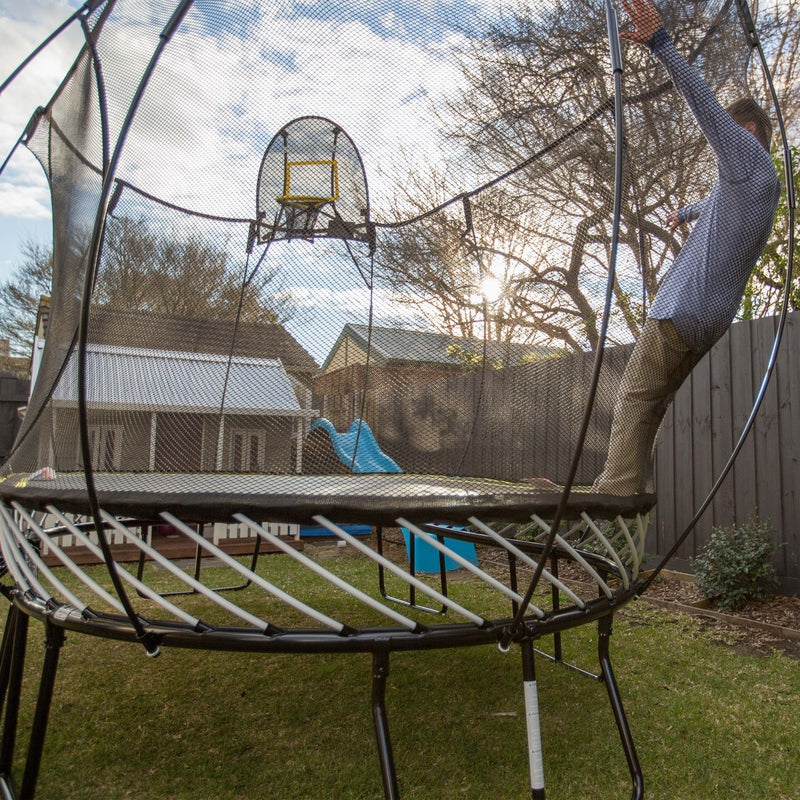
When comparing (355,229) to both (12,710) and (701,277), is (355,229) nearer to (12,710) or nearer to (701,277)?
(701,277)

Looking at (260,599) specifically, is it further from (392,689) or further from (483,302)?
(483,302)

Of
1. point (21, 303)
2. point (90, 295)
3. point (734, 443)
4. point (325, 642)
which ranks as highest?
point (21, 303)

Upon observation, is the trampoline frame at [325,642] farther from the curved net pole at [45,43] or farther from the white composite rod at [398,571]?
the curved net pole at [45,43]

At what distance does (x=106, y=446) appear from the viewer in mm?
1621

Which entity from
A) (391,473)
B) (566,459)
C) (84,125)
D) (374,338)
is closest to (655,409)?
(566,459)

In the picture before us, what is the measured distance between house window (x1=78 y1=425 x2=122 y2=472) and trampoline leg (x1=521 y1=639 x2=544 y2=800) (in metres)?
1.18

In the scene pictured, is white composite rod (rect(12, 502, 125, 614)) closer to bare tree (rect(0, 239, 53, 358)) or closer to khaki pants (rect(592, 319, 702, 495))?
khaki pants (rect(592, 319, 702, 495))

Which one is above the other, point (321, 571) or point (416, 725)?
point (321, 571)

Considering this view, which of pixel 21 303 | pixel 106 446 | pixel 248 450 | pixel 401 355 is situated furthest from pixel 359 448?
pixel 21 303

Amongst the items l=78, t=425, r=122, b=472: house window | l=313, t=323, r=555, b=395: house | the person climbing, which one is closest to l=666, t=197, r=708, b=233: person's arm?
the person climbing

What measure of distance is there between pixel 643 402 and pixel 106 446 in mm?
1354

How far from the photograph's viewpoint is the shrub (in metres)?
2.40

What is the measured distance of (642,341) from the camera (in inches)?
53.7

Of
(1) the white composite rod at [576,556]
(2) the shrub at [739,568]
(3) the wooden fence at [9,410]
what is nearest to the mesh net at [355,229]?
(1) the white composite rod at [576,556]
